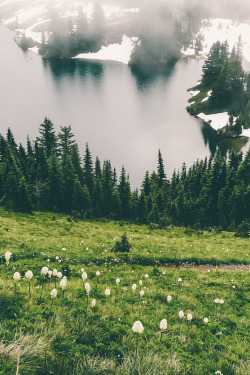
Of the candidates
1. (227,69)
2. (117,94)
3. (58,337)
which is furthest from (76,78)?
(58,337)

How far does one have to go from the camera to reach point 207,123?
127 metres

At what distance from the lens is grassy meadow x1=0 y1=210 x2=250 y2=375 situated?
5.96m

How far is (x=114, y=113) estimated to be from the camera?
133125 millimetres

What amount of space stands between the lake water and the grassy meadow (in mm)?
67015

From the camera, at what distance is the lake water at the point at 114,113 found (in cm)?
9944

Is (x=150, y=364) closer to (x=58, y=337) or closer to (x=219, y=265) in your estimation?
(x=58, y=337)

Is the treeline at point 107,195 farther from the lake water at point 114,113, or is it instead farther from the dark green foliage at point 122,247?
the lake water at point 114,113

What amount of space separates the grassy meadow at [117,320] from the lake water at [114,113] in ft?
220

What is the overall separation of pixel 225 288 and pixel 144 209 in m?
36.1

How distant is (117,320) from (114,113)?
131675 millimetres

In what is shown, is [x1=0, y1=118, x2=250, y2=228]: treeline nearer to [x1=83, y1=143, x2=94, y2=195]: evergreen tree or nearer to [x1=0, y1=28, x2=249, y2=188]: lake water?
[x1=83, y1=143, x2=94, y2=195]: evergreen tree

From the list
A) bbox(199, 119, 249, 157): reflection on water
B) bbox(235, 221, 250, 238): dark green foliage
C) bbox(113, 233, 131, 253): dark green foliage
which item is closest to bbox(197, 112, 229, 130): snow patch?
bbox(199, 119, 249, 157): reflection on water

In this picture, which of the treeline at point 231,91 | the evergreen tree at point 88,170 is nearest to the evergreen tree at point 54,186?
the evergreen tree at point 88,170

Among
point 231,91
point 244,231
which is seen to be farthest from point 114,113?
point 244,231
